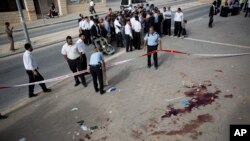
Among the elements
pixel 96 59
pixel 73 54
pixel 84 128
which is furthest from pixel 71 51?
pixel 84 128

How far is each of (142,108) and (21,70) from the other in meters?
7.14

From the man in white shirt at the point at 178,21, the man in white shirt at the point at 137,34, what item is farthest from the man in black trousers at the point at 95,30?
the man in white shirt at the point at 178,21

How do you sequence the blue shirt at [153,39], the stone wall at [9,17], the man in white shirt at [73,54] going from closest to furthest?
the man in white shirt at [73,54]
the blue shirt at [153,39]
the stone wall at [9,17]

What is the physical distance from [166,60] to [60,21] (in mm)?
19388

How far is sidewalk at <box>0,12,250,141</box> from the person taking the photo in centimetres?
566

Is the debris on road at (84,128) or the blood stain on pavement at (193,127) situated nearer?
the blood stain on pavement at (193,127)

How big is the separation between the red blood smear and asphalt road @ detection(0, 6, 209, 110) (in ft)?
17.6

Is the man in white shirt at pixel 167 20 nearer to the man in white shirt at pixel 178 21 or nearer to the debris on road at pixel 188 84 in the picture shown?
the man in white shirt at pixel 178 21

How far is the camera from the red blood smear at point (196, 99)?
639 cm

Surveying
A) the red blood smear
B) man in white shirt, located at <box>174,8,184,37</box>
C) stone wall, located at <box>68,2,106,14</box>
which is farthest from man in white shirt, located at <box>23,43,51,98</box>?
stone wall, located at <box>68,2,106,14</box>

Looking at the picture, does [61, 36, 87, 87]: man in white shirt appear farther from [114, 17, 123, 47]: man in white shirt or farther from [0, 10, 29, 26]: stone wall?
[0, 10, 29, 26]: stone wall

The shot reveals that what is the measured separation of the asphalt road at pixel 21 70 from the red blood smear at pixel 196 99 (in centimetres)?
535

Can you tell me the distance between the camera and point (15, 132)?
20.1 ft

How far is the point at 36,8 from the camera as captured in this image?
101ft
